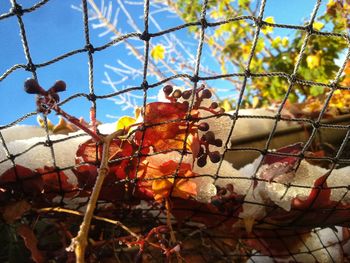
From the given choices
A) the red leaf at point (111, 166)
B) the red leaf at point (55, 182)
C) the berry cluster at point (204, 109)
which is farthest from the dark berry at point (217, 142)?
the red leaf at point (55, 182)

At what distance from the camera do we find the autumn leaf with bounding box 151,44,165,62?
3930 millimetres

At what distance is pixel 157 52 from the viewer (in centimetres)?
394

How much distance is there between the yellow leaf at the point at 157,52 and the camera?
393 cm

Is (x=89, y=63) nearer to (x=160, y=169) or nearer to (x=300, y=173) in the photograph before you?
(x=160, y=169)

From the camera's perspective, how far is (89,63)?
56cm

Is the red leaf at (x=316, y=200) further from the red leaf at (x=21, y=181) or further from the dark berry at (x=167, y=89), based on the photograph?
the red leaf at (x=21, y=181)

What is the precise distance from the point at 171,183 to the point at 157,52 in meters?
3.37

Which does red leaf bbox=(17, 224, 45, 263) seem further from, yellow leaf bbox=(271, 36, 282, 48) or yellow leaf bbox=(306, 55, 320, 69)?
yellow leaf bbox=(271, 36, 282, 48)

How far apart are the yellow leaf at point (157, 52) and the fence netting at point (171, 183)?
3.20m

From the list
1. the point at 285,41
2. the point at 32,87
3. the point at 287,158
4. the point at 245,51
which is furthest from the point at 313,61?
the point at 32,87

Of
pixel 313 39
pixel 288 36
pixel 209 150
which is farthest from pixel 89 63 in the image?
pixel 288 36

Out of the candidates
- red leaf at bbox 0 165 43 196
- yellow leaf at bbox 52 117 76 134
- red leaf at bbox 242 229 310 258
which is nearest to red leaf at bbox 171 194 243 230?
red leaf at bbox 242 229 310 258

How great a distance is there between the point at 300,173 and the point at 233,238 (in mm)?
178

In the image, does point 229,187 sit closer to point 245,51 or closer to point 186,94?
point 186,94
